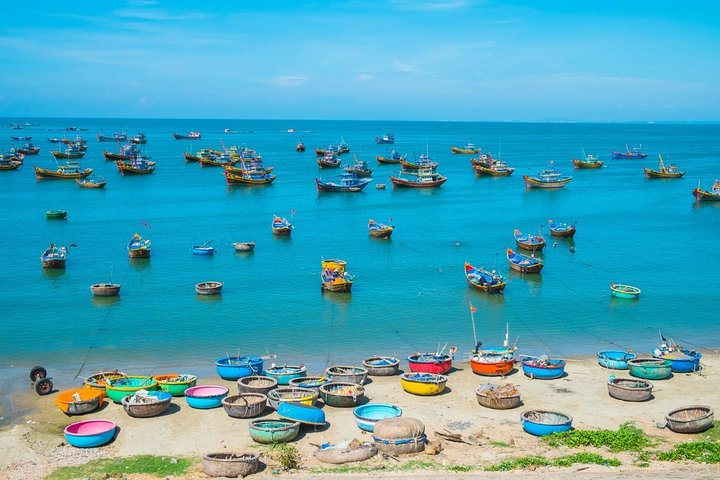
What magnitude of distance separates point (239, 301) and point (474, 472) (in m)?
22.6

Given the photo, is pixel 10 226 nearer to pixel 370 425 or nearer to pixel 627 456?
pixel 370 425

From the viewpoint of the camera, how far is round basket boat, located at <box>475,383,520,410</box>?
23906mm

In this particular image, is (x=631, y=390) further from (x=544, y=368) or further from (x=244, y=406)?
(x=244, y=406)

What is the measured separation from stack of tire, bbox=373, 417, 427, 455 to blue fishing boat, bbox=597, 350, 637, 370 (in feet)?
35.1

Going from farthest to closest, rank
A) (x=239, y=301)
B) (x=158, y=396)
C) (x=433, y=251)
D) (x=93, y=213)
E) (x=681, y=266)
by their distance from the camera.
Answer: (x=93, y=213) → (x=433, y=251) → (x=681, y=266) → (x=239, y=301) → (x=158, y=396)

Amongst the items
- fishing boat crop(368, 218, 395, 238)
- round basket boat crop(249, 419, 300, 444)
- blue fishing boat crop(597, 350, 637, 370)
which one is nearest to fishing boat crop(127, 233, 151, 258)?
fishing boat crop(368, 218, 395, 238)

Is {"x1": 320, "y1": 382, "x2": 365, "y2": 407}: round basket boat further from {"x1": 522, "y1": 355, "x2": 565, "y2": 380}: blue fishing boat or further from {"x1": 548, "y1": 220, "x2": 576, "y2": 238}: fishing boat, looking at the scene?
{"x1": 548, "y1": 220, "x2": 576, "y2": 238}: fishing boat

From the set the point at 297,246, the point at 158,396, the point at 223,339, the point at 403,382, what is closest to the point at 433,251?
the point at 297,246

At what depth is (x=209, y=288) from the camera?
39.8m

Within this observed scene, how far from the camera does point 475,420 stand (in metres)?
23.0

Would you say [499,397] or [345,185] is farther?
[345,185]

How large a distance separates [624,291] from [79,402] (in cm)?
2787

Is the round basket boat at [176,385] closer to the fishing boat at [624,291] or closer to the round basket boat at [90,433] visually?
the round basket boat at [90,433]

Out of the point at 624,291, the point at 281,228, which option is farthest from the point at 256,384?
the point at 281,228
